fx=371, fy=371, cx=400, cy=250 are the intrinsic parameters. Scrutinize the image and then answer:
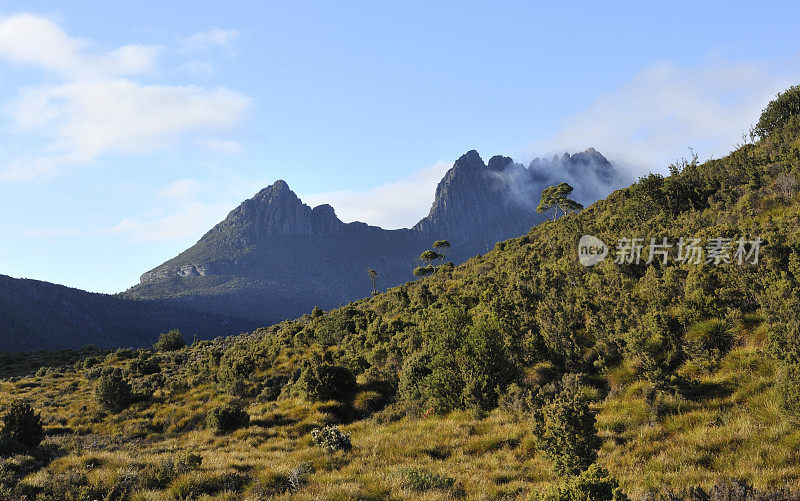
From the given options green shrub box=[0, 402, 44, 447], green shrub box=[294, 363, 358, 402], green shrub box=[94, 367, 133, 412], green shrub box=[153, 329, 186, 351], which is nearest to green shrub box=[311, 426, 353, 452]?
green shrub box=[294, 363, 358, 402]

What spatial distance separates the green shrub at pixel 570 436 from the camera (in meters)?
8.27

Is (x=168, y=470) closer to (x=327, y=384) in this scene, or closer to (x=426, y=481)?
(x=426, y=481)

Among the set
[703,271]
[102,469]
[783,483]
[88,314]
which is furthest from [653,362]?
[88,314]

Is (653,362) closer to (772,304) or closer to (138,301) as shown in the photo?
(772,304)

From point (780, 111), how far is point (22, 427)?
72.9m

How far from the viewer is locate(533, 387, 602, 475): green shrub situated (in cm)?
827

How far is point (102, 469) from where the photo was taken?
1061 cm

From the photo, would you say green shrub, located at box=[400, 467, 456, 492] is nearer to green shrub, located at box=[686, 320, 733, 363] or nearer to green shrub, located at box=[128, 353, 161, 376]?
green shrub, located at box=[686, 320, 733, 363]

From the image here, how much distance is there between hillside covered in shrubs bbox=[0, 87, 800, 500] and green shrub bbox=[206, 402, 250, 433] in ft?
0.31

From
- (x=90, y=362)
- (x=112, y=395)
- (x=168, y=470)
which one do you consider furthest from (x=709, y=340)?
(x=90, y=362)

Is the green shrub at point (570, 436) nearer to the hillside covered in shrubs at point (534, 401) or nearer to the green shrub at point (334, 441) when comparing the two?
the hillside covered in shrubs at point (534, 401)

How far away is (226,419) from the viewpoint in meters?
18.3

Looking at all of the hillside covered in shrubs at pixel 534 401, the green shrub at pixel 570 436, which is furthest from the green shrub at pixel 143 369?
the green shrub at pixel 570 436

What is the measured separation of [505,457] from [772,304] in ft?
33.1
